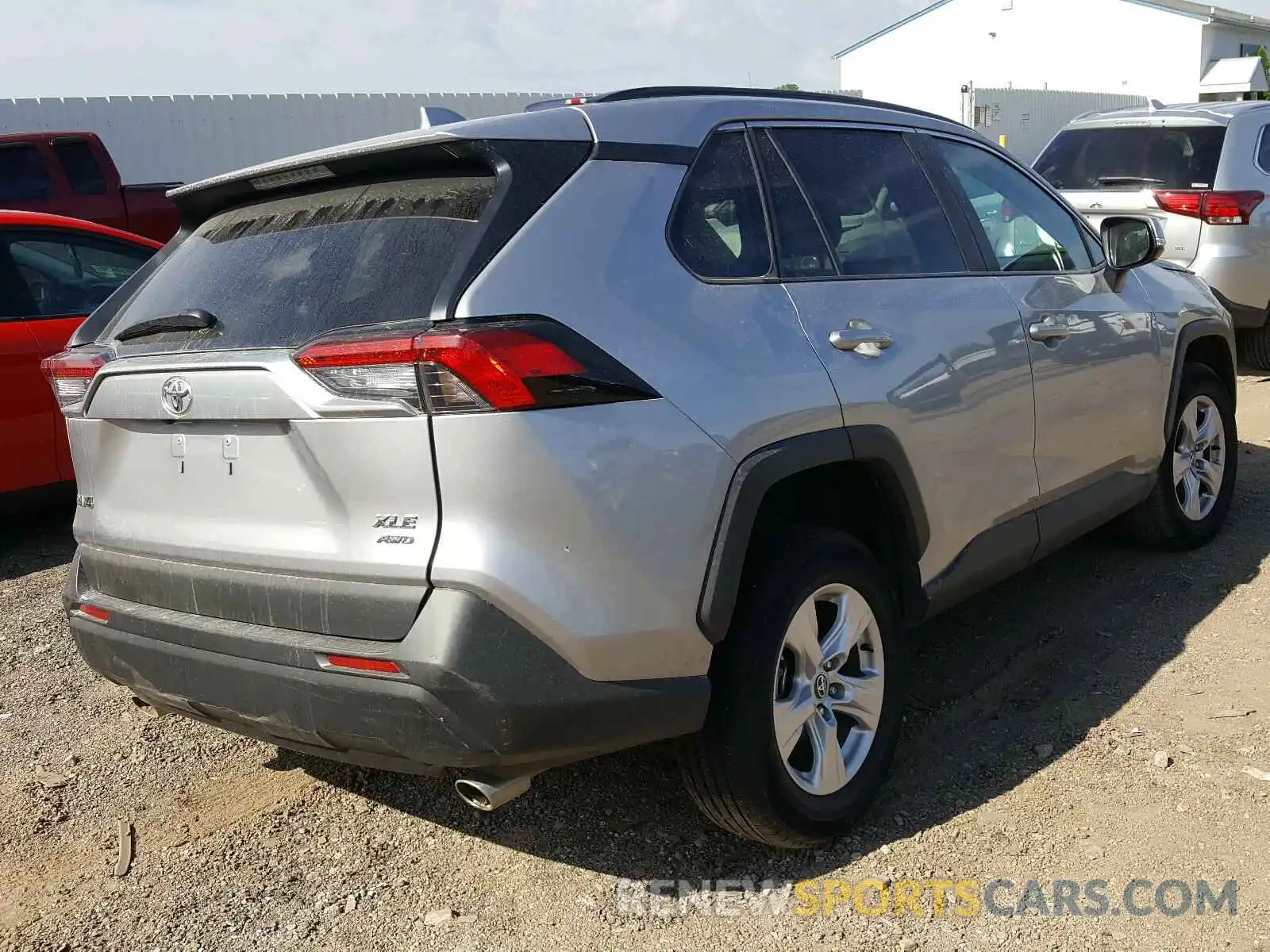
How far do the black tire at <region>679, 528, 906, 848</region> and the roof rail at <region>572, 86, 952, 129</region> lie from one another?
1166 mm

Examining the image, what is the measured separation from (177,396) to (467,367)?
77 cm

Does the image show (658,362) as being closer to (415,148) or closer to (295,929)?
(415,148)

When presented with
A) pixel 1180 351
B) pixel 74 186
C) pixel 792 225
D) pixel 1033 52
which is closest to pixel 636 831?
pixel 792 225

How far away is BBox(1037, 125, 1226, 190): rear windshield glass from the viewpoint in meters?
8.05

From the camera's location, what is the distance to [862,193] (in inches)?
140

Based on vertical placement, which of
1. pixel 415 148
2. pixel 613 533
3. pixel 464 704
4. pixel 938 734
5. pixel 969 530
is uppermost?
pixel 415 148

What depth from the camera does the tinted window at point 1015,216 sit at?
399 centimetres

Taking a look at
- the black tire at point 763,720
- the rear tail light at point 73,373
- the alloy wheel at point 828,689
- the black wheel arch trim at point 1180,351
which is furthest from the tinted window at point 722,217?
the black wheel arch trim at point 1180,351

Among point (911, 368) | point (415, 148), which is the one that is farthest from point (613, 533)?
point (911, 368)

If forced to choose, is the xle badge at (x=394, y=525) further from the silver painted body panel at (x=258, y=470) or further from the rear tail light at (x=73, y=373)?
the rear tail light at (x=73, y=373)

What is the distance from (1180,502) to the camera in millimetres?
5133

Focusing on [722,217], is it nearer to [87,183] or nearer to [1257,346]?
[1257,346]

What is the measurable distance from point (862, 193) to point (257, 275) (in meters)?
1.71

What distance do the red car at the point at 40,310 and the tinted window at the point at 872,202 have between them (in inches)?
139
